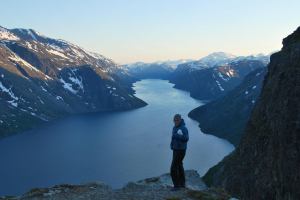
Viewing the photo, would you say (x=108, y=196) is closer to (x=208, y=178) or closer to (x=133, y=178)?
(x=208, y=178)

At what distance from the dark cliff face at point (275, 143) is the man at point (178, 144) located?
17657 millimetres

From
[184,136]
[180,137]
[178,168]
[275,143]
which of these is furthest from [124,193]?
[275,143]

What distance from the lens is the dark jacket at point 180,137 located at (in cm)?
2961

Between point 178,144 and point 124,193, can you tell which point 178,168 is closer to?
point 178,144

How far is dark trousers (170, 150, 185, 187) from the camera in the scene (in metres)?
30.5

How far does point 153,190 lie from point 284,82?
130 feet

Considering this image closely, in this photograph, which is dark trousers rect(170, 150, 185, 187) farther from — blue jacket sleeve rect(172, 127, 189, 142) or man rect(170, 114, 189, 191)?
blue jacket sleeve rect(172, 127, 189, 142)

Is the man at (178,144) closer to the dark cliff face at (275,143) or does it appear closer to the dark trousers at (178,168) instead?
the dark trousers at (178,168)

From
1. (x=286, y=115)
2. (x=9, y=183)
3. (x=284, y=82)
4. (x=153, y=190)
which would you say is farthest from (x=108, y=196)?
(x=9, y=183)

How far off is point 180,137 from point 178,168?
276cm

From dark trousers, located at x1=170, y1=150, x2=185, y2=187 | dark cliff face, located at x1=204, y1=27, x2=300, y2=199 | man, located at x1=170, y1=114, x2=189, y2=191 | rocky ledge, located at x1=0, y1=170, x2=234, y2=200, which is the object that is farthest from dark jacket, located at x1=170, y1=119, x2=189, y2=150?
dark cliff face, located at x1=204, y1=27, x2=300, y2=199

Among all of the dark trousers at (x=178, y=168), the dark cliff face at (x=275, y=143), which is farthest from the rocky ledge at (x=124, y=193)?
the dark cliff face at (x=275, y=143)

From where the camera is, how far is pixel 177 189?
3200 centimetres

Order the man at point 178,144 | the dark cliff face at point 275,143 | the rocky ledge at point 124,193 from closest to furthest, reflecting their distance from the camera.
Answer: the man at point 178,144, the rocky ledge at point 124,193, the dark cliff face at point 275,143
